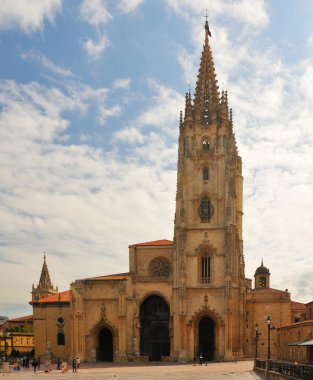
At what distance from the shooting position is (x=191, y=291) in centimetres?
6350

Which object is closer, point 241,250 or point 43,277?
point 241,250

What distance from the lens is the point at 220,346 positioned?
6197 centimetres

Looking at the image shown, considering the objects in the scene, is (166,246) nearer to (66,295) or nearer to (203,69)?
(66,295)

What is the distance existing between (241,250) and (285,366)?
123 feet

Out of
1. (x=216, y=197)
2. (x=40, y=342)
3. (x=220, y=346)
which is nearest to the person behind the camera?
(x=220, y=346)

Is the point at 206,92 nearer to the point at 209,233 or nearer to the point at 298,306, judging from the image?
the point at 209,233

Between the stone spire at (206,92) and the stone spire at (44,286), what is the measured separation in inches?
2268

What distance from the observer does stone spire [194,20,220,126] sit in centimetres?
6975

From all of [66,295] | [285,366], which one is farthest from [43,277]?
[285,366]

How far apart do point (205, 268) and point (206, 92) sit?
21.6m

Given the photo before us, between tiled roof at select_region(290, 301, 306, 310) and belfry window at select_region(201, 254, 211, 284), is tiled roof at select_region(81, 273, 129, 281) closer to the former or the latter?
belfry window at select_region(201, 254, 211, 284)

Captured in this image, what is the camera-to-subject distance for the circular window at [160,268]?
66938 mm

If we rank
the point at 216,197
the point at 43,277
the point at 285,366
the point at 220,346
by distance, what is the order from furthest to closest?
the point at 43,277, the point at 216,197, the point at 220,346, the point at 285,366

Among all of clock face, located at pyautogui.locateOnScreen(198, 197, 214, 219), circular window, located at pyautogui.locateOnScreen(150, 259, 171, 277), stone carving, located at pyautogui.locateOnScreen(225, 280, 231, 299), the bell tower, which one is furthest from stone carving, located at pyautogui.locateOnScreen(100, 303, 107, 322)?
clock face, located at pyautogui.locateOnScreen(198, 197, 214, 219)
